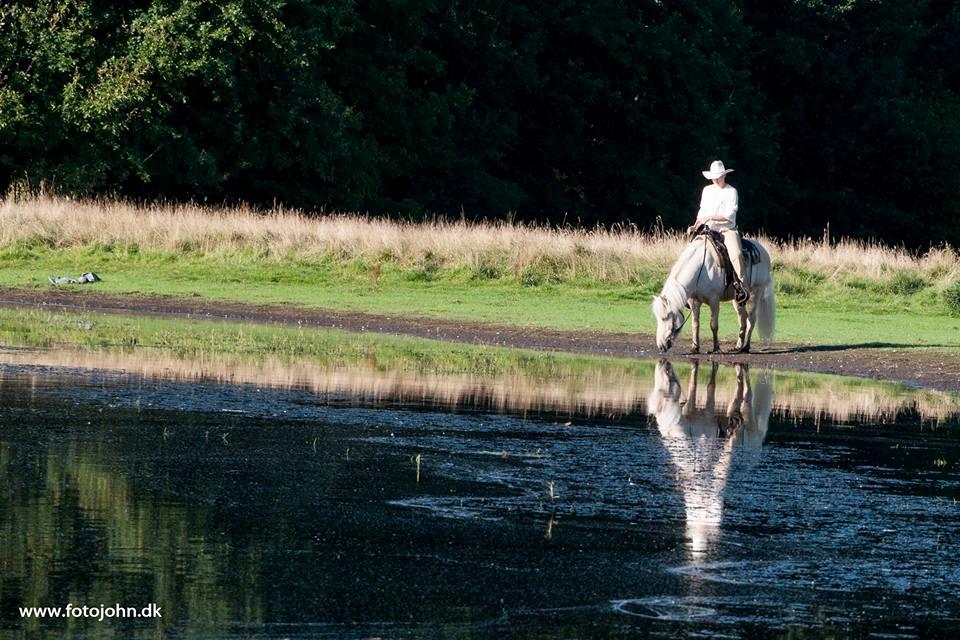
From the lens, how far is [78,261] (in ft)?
98.6

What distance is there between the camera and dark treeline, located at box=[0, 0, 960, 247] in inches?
1860

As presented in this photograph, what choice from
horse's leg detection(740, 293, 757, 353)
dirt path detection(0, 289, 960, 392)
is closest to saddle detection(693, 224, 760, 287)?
horse's leg detection(740, 293, 757, 353)

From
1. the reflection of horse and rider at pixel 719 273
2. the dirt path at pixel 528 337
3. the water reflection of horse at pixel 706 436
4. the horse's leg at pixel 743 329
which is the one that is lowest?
the water reflection of horse at pixel 706 436

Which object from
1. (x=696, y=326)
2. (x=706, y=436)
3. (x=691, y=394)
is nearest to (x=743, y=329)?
(x=696, y=326)

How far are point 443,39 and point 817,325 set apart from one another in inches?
Result: 1607

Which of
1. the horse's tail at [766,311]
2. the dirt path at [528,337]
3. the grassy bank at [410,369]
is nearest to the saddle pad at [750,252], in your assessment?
the horse's tail at [766,311]

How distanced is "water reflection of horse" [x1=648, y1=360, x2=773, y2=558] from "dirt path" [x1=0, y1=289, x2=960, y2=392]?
239 cm

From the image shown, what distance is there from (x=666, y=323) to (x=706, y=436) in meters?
7.59

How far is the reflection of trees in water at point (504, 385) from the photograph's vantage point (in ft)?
48.0

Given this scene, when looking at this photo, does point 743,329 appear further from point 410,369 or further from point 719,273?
point 410,369

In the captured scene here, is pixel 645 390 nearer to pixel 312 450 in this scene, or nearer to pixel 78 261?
pixel 312 450

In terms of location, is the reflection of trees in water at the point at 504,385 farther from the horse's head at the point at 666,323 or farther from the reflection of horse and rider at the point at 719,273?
the reflection of horse and rider at the point at 719,273

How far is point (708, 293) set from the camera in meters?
20.9

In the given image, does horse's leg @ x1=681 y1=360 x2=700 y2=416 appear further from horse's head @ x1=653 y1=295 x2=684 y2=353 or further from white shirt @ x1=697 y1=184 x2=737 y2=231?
white shirt @ x1=697 y1=184 x2=737 y2=231
